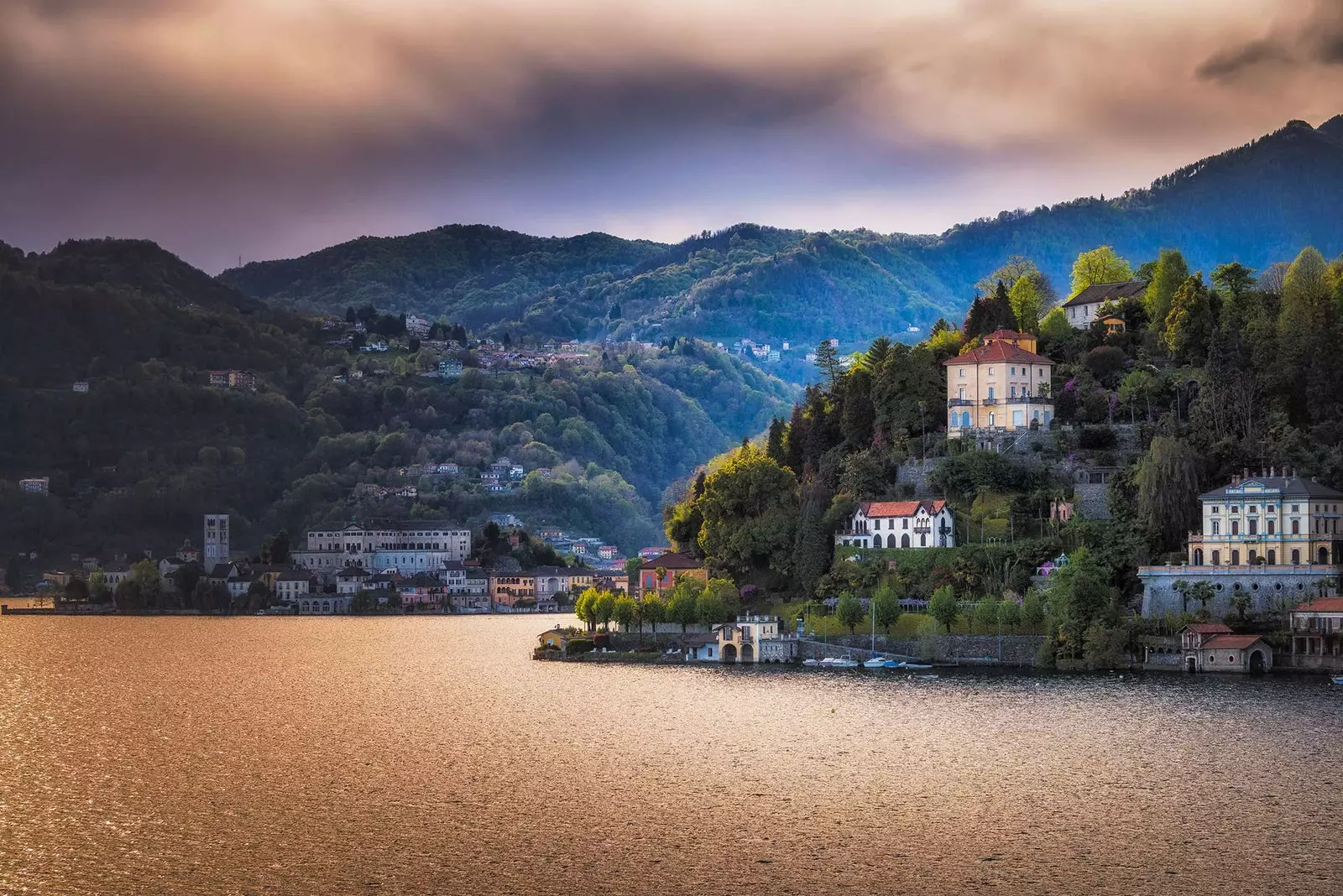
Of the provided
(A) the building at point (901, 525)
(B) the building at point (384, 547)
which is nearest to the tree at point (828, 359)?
(A) the building at point (901, 525)

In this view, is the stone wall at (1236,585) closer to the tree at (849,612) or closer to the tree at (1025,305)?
the tree at (849,612)

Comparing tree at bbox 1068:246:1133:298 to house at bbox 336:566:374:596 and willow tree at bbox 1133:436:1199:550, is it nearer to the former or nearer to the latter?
willow tree at bbox 1133:436:1199:550

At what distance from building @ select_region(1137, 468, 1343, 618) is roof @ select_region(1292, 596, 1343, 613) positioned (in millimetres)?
1756

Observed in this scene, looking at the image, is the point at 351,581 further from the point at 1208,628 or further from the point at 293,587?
the point at 1208,628

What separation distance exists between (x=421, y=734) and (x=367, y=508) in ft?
468

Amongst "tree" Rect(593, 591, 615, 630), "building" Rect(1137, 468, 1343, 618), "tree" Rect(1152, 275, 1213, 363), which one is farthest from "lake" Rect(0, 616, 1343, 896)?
"tree" Rect(1152, 275, 1213, 363)

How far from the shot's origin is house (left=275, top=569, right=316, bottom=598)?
166 metres

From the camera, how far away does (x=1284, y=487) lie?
73.1 meters

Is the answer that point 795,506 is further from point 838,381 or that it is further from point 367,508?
point 367,508

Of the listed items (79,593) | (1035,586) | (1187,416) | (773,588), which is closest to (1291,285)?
(1187,416)

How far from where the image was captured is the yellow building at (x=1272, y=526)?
72.7 m

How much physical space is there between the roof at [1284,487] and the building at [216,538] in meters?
144

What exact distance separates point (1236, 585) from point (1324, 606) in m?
4.45

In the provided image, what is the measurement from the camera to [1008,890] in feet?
112
